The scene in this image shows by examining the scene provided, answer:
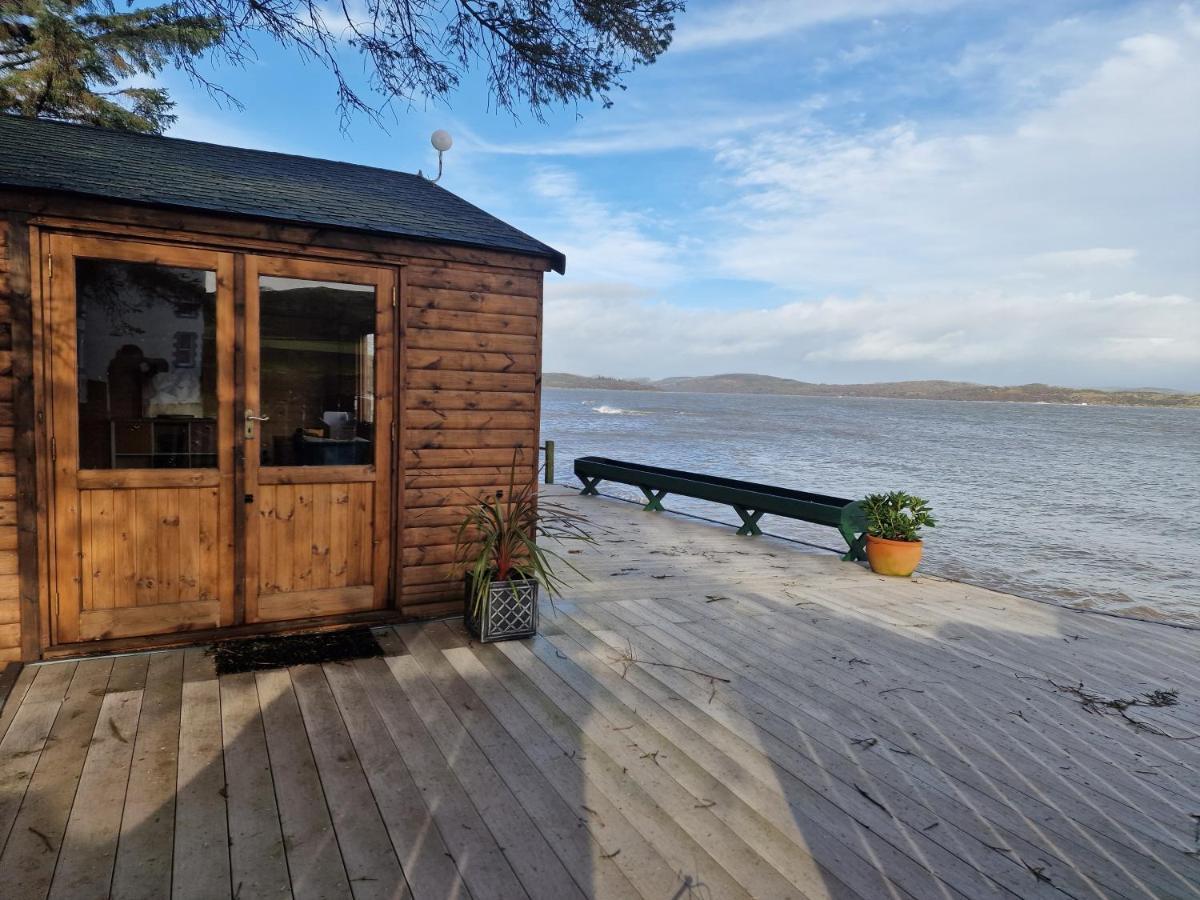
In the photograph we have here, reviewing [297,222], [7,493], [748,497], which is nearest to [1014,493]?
[748,497]

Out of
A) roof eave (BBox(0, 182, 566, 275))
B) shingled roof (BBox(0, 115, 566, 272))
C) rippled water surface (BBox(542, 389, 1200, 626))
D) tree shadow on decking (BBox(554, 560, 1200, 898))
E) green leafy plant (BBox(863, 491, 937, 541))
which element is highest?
shingled roof (BBox(0, 115, 566, 272))

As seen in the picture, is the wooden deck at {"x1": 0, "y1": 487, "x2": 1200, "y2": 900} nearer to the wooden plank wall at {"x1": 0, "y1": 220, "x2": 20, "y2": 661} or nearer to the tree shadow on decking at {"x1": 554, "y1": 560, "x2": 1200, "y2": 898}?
the tree shadow on decking at {"x1": 554, "y1": 560, "x2": 1200, "y2": 898}

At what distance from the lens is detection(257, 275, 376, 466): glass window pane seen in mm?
3494

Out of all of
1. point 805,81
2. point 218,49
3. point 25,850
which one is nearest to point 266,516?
point 25,850

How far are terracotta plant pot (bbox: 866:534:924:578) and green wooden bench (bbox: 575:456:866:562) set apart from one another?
286mm

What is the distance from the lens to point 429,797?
7.11ft

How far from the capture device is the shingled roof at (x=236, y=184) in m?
3.17

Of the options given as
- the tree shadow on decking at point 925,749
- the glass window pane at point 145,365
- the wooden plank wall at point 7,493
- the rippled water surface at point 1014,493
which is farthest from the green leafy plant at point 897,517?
the wooden plank wall at point 7,493

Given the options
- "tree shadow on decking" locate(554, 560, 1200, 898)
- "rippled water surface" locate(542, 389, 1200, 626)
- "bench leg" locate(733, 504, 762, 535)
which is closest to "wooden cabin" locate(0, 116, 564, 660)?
"tree shadow on decking" locate(554, 560, 1200, 898)

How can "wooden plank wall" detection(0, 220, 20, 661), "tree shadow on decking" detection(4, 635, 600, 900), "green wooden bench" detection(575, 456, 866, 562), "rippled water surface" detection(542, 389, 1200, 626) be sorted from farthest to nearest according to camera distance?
"rippled water surface" detection(542, 389, 1200, 626), "green wooden bench" detection(575, 456, 866, 562), "wooden plank wall" detection(0, 220, 20, 661), "tree shadow on decking" detection(4, 635, 600, 900)

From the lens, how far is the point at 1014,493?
1736cm

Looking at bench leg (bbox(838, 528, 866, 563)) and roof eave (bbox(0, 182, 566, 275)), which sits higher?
roof eave (bbox(0, 182, 566, 275))

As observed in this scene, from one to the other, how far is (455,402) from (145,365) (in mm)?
1522

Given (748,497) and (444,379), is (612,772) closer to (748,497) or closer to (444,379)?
(444,379)
